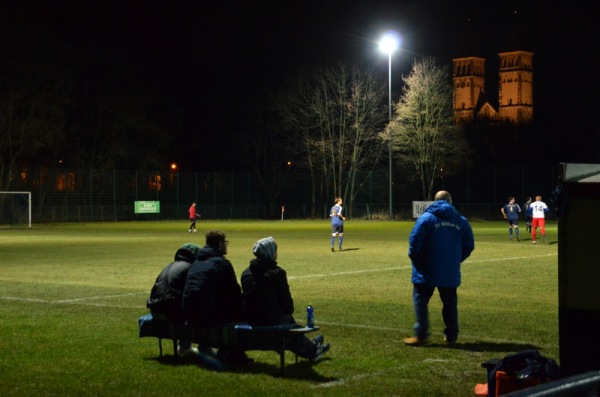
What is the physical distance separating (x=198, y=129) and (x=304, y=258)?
67094mm

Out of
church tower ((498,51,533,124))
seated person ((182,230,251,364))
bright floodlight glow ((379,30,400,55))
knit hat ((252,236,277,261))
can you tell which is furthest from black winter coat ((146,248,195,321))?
church tower ((498,51,533,124))

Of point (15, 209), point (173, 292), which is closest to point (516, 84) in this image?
point (15, 209)

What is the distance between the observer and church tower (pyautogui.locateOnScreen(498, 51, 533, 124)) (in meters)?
192

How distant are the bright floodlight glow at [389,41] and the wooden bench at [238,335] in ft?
161

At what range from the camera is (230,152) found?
296 ft

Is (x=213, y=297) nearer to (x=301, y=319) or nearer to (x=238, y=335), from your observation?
(x=238, y=335)

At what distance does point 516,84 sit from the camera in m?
193

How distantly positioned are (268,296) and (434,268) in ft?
8.33

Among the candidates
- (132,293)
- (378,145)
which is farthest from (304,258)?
(378,145)

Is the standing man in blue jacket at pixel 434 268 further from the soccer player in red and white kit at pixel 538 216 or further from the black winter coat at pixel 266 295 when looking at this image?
the soccer player in red and white kit at pixel 538 216

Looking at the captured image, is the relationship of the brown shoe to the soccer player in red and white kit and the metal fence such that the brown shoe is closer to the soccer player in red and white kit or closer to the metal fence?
the soccer player in red and white kit

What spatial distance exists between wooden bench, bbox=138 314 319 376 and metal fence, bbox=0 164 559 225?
2101 inches

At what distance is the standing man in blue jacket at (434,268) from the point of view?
35.8ft

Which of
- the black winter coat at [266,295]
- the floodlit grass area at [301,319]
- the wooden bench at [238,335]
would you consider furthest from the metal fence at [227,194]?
the black winter coat at [266,295]
